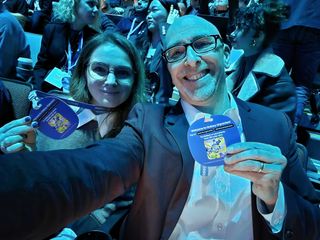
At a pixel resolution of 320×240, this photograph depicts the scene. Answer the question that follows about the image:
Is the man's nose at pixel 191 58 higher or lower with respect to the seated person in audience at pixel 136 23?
higher

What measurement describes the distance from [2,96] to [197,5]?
10.5 ft

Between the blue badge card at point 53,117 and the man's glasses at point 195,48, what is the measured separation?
15.2 inches

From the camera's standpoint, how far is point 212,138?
33.9 inches

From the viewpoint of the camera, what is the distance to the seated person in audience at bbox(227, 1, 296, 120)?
2008 millimetres

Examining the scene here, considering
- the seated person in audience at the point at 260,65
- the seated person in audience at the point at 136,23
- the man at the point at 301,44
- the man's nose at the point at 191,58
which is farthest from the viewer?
the seated person in audience at the point at 136,23

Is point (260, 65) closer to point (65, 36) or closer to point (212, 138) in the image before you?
point (212, 138)

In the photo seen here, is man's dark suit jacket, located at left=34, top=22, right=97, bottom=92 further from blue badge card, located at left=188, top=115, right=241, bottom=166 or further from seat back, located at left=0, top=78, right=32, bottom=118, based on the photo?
blue badge card, located at left=188, top=115, right=241, bottom=166

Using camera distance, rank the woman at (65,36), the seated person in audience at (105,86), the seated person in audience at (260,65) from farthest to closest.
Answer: the woman at (65,36), the seated person in audience at (260,65), the seated person in audience at (105,86)

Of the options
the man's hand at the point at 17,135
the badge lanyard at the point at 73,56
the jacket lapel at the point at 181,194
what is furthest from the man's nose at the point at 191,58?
the badge lanyard at the point at 73,56

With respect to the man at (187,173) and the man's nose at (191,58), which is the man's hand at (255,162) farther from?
the man's nose at (191,58)

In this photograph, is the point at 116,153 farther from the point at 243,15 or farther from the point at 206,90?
the point at 243,15

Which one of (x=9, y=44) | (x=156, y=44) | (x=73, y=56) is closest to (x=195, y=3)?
(x=156, y=44)

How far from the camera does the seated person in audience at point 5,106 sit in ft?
5.36

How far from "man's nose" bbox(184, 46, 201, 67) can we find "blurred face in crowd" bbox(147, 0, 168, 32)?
2437 millimetres
